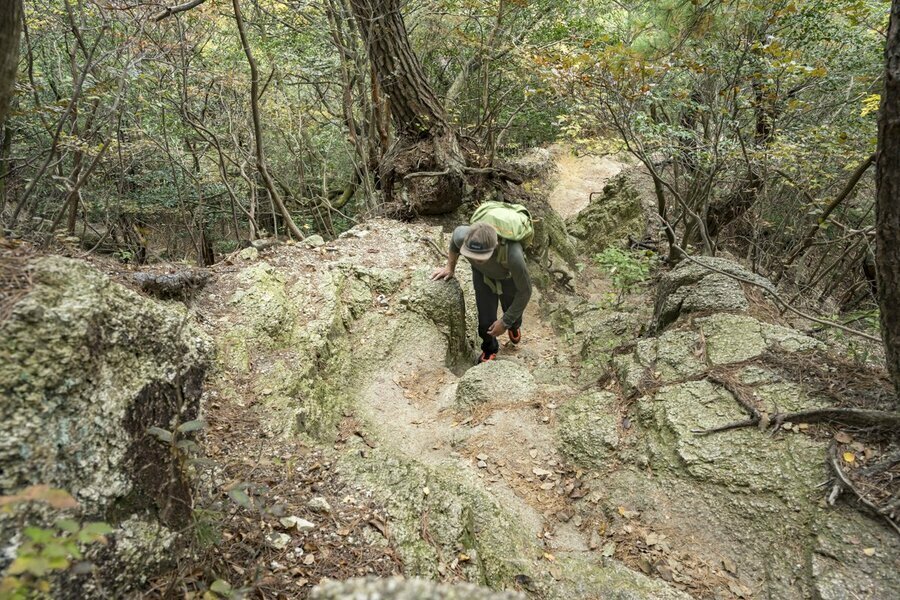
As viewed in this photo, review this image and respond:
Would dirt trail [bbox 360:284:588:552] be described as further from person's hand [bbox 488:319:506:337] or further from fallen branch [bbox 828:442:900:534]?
fallen branch [bbox 828:442:900:534]

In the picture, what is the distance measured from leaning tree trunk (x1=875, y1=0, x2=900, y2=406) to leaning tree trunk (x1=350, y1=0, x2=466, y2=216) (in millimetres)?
6352

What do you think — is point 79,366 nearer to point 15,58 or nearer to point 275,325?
point 15,58

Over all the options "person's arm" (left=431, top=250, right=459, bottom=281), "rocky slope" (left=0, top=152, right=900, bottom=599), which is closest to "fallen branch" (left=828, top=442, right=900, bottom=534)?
"rocky slope" (left=0, top=152, right=900, bottom=599)

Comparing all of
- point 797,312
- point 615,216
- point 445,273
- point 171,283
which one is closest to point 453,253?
point 445,273

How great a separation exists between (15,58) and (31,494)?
213 cm

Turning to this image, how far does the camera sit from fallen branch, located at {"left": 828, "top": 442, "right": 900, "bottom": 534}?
265 cm

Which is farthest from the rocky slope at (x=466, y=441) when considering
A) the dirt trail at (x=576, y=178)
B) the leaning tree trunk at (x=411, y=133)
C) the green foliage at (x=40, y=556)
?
the dirt trail at (x=576, y=178)

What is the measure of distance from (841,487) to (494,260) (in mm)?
3660

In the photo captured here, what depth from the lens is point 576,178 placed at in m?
15.0

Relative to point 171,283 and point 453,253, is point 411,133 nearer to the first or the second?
point 453,253

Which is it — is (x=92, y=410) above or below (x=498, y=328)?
above

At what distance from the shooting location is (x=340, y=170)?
12742 millimetres

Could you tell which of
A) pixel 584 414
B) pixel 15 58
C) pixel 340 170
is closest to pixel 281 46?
pixel 340 170

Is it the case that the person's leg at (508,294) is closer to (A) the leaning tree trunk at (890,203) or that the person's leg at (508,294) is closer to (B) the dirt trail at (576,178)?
(A) the leaning tree trunk at (890,203)
